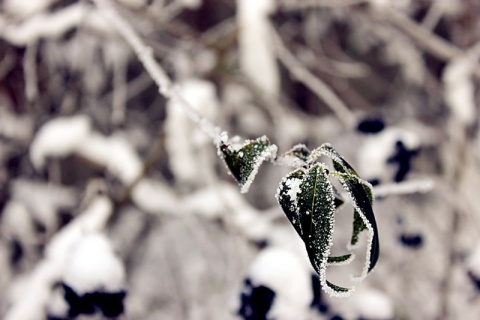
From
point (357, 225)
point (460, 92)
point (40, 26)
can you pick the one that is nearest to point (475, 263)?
point (460, 92)

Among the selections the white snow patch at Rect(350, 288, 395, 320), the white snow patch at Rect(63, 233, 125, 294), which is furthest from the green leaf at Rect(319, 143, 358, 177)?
the white snow patch at Rect(350, 288, 395, 320)

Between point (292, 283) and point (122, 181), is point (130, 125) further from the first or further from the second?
point (292, 283)

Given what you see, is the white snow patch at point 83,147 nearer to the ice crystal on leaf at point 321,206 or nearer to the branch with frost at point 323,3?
the branch with frost at point 323,3

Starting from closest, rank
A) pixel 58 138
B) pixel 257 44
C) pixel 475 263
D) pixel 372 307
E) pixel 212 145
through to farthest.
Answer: pixel 475 263, pixel 372 307, pixel 257 44, pixel 58 138, pixel 212 145

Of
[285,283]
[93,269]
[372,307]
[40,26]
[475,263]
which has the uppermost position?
[40,26]

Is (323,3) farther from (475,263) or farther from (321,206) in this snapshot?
(321,206)

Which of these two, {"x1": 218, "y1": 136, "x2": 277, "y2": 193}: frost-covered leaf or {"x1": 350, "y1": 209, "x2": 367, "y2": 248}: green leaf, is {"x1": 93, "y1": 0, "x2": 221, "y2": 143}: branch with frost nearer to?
{"x1": 218, "y1": 136, "x2": 277, "y2": 193}: frost-covered leaf

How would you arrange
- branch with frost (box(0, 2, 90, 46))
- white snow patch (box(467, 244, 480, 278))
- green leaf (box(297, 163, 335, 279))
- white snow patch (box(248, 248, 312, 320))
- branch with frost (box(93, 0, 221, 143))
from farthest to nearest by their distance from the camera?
1. branch with frost (box(0, 2, 90, 46))
2. white snow patch (box(467, 244, 480, 278))
3. white snow patch (box(248, 248, 312, 320))
4. branch with frost (box(93, 0, 221, 143))
5. green leaf (box(297, 163, 335, 279))

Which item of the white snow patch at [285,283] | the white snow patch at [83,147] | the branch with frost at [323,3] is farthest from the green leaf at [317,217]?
the white snow patch at [83,147]
